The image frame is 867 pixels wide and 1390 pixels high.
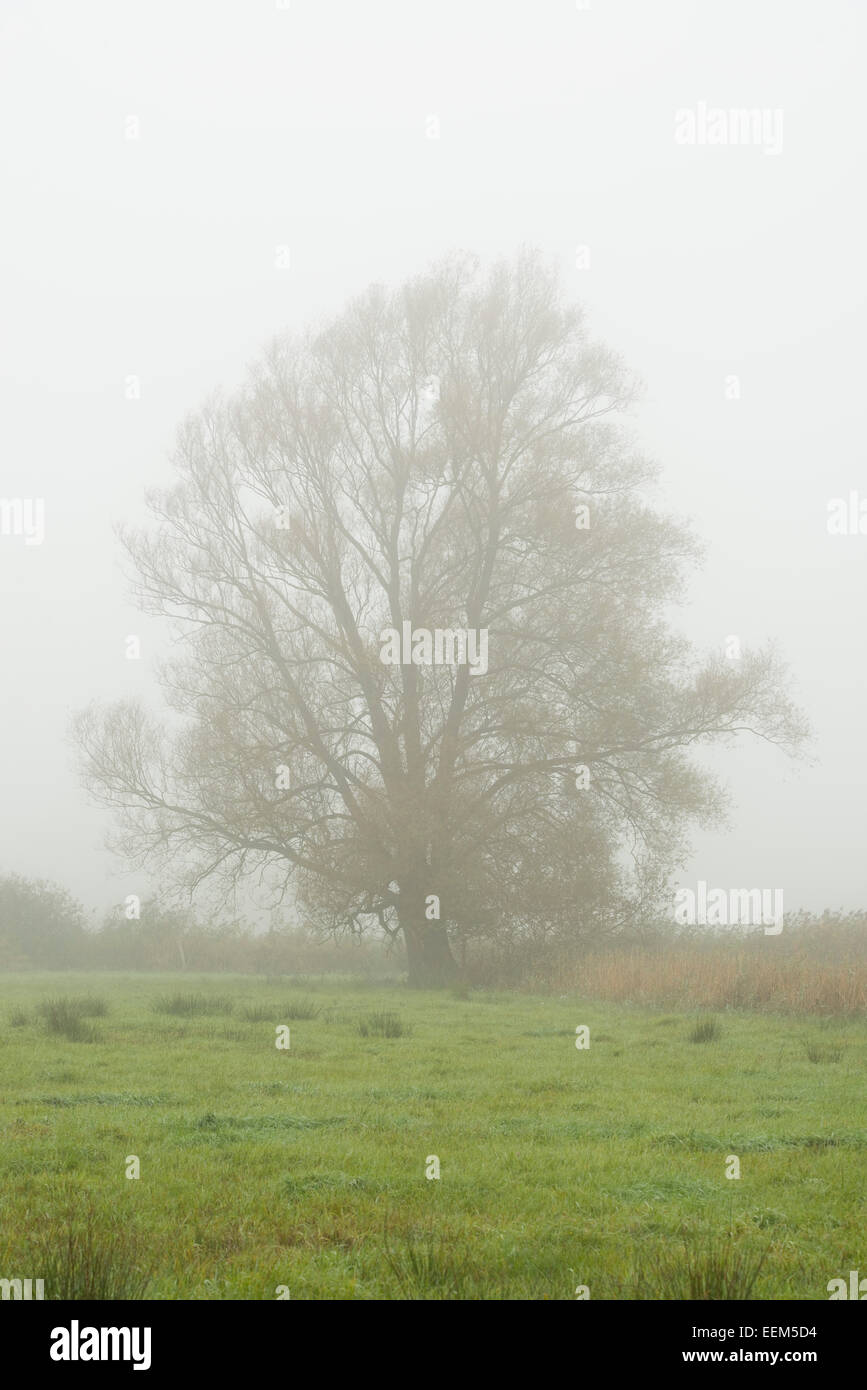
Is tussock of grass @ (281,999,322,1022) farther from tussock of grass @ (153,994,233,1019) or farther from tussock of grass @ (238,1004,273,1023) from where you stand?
tussock of grass @ (153,994,233,1019)

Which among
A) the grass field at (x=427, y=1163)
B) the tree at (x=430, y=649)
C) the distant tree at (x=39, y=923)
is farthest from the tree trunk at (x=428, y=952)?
the distant tree at (x=39, y=923)

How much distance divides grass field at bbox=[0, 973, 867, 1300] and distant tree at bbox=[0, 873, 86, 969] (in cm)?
2717

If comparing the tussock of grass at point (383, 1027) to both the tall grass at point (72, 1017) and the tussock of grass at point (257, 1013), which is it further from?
the tall grass at point (72, 1017)

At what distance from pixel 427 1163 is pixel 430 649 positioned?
2171cm

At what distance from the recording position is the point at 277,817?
29016mm

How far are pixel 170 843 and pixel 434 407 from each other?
1421cm

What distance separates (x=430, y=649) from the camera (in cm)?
2934

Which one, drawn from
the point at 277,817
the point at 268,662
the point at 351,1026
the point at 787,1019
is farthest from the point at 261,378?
the point at 787,1019

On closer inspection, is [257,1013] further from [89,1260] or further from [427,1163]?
[89,1260]

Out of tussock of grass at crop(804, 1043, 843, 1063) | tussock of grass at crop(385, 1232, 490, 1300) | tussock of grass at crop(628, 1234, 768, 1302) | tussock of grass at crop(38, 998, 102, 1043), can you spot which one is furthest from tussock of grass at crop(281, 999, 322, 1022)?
tussock of grass at crop(628, 1234, 768, 1302)

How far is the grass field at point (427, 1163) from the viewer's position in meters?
5.62

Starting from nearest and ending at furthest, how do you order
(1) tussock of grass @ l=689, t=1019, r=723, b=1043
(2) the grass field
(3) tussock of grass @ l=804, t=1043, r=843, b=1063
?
(2) the grass field → (3) tussock of grass @ l=804, t=1043, r=843, b=1063 → (1) tussock of grass @ l=689, t=1019, r=723, b=1043

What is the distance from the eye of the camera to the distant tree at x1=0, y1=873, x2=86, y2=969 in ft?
138

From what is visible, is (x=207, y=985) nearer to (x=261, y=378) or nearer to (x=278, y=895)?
(x=278, y=895)
